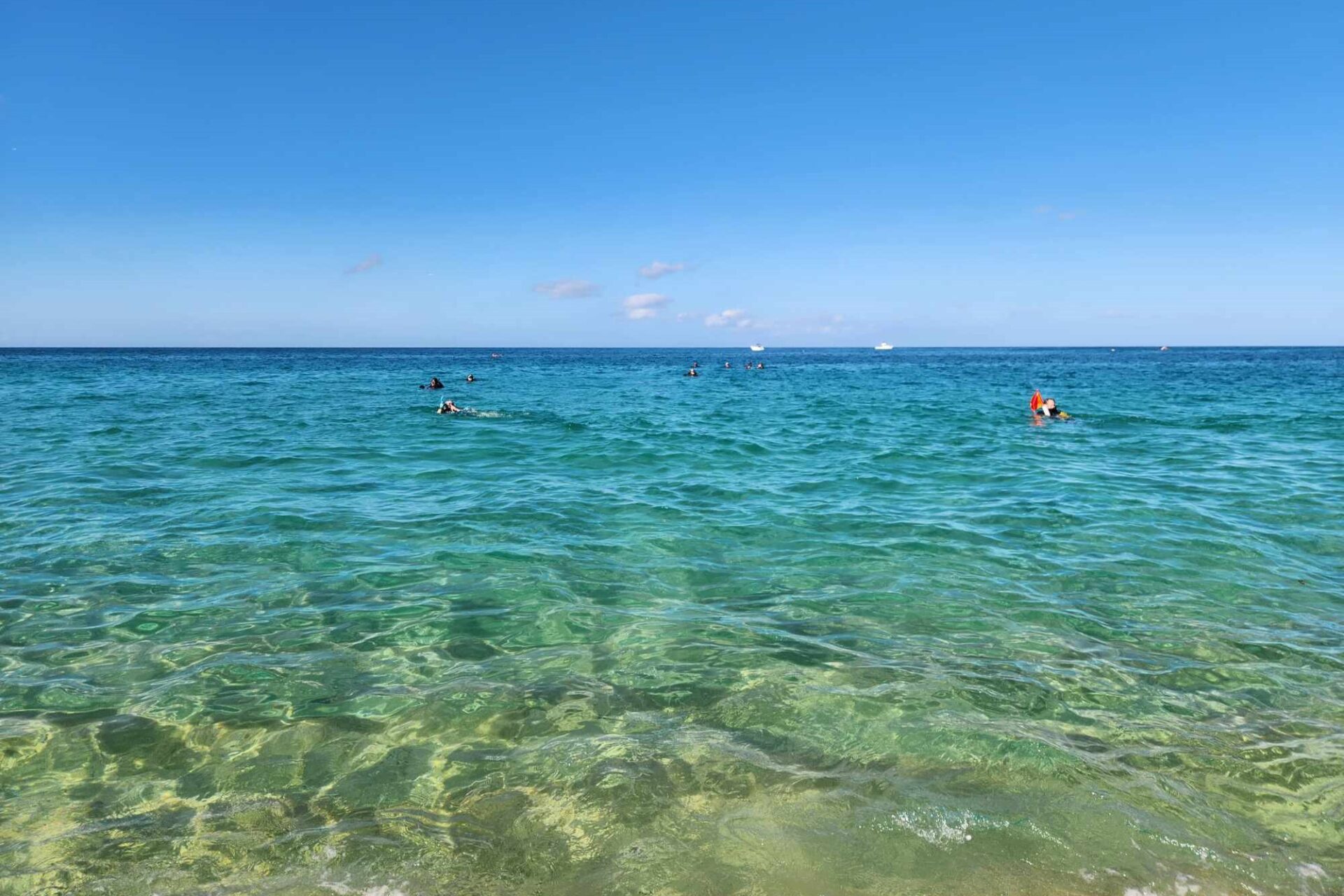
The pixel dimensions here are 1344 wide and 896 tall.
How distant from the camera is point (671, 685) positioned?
244 inches

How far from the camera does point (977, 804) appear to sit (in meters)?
4.55

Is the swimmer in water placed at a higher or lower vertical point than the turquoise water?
higher

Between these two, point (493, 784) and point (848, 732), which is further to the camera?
point (848, 732)

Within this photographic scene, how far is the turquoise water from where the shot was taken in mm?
4129

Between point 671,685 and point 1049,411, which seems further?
point 1049,411

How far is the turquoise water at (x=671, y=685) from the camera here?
13.5 feet

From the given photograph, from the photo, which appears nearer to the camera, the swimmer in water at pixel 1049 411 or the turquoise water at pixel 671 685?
the turquoise water at pixel 671 685

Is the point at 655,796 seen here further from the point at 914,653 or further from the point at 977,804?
the point at 914,653

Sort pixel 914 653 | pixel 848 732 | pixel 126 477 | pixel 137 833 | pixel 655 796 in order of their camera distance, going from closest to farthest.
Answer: pixel 137 833 < pixel 655 796 < pixel 848 732 < pixel 914 653 < pixel 126 477

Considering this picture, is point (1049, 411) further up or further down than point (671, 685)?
further up

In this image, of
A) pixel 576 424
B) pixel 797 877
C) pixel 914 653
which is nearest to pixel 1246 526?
pixel 914 653

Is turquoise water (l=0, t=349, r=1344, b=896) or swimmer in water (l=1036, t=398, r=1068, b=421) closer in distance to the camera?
turquoise water (l=0, t=349, r=1344, b=896)

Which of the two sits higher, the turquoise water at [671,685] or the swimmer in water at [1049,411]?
the swimmer in water at [1049,411]

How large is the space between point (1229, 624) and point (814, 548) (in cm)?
473
